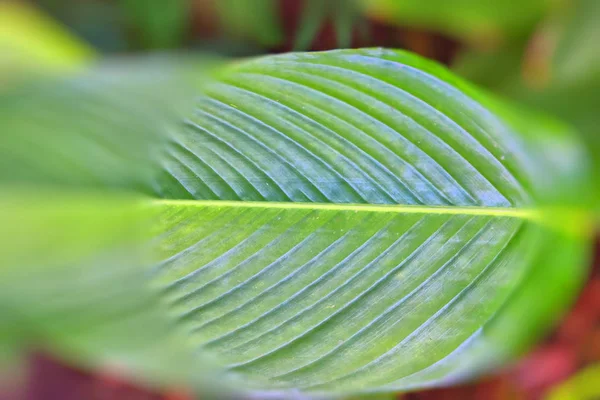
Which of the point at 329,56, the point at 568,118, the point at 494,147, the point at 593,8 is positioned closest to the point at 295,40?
the point at 329,56

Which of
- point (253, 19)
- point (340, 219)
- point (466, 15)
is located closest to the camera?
point (340, 219)

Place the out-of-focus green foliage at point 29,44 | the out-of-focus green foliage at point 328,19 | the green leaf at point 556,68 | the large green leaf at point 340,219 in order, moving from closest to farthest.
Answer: the large green leaf at point 340,219 → the out-of-focus green foliage at point 328,19 → the green leaf at point 556,68 → the out-of-focus green foliage at point 29,44

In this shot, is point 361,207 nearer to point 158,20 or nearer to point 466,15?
point 466,15

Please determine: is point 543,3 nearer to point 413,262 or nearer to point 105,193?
point 413,262

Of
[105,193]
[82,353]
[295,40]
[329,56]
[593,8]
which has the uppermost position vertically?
[593,8]

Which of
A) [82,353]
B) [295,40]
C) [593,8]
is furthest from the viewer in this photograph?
[593,8]

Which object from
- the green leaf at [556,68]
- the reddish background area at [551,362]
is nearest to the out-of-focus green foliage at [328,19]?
the green leaf at [556,68]

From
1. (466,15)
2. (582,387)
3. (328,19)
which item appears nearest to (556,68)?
(466,15)

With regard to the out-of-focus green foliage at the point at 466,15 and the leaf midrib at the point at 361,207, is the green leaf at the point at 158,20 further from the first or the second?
the leaf midrib at the point at 361,207
